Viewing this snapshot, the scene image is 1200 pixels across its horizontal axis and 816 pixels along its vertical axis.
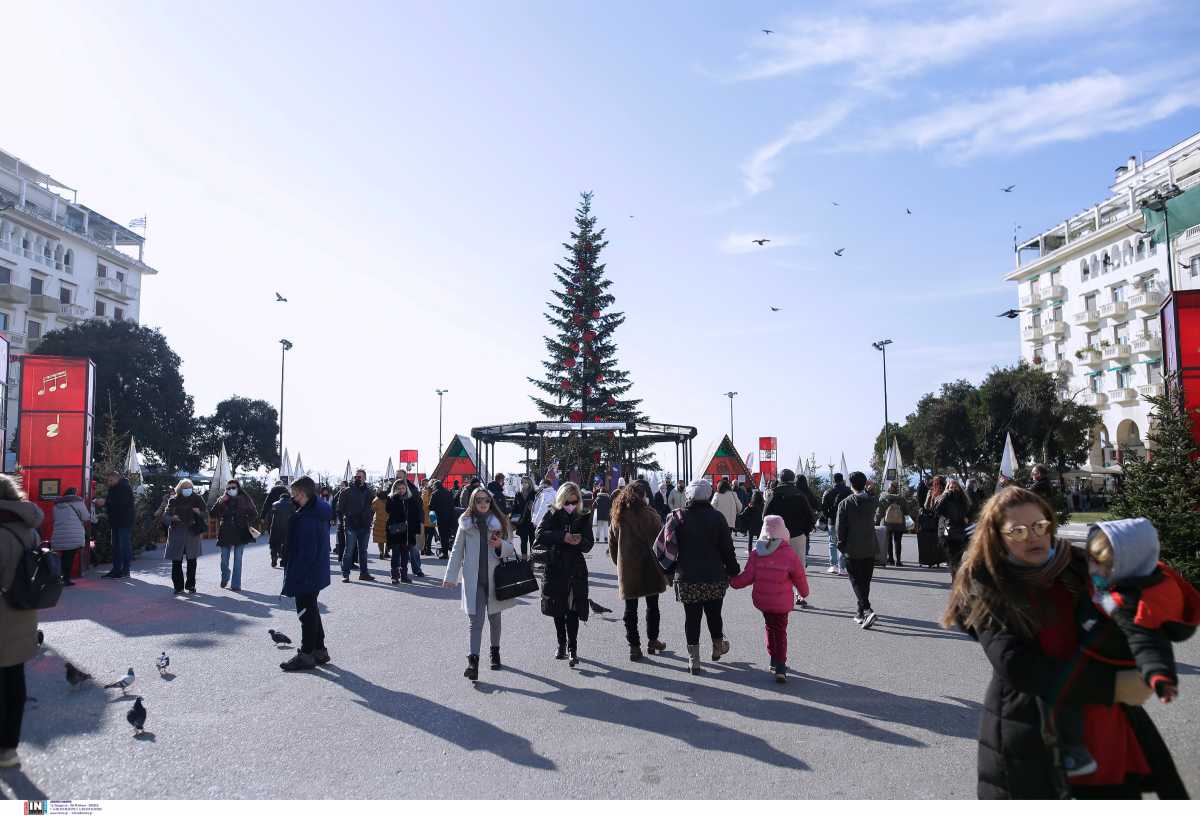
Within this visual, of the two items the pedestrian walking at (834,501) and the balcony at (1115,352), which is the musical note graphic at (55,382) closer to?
the pedestrian walking at (834,501)

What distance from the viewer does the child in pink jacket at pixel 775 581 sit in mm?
6926

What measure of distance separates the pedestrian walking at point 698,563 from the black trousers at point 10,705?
4.72 m

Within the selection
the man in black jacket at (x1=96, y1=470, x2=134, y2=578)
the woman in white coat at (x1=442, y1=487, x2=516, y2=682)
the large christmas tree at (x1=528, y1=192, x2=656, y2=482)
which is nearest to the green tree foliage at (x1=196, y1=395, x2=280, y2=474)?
the large christmas tree at (x1=528, y1=192, x2=656, y2=482)

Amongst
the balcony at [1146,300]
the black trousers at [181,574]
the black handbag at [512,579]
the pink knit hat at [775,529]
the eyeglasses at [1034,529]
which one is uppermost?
the balcony at [1146,300]

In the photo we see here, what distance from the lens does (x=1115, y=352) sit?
181 feet

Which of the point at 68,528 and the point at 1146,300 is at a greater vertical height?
the point at 1146,300

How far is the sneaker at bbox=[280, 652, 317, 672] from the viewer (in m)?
7.43

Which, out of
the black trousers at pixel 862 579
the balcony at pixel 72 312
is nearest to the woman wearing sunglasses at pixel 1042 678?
the black trousers at pixel 862 579

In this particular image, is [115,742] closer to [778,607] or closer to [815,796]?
[815,796]

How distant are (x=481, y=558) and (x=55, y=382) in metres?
12.4

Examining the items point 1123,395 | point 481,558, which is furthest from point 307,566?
point 1123,395

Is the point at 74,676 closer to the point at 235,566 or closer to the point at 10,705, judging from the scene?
the point at 10,705

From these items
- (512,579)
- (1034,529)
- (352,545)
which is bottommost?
(352,545)

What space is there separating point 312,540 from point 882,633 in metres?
5.98
